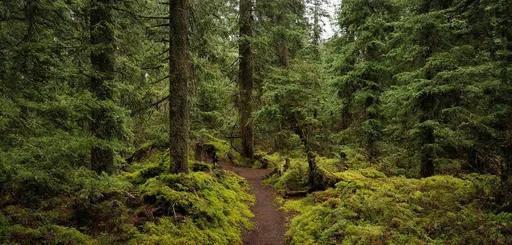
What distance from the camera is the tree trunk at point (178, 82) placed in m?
10.0

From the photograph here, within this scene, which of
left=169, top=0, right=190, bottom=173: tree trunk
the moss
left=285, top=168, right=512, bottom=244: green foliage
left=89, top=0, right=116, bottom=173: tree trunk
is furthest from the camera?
left=169, top=0, right=190, bottom=173: tree trunk

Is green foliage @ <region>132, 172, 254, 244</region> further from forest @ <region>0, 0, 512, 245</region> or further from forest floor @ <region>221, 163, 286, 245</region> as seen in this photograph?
forest floor @ <region>221, 163, 286, 245</region>

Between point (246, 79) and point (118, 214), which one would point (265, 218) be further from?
point (246, 79)

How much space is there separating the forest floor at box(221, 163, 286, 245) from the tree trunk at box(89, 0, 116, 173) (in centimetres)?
507

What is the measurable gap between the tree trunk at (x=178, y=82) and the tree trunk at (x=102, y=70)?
1853mm

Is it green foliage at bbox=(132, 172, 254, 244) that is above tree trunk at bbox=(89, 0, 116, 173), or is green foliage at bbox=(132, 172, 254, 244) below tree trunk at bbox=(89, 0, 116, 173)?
below

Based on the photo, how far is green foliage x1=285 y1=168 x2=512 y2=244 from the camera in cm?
723

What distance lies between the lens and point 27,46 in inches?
Answer: 269

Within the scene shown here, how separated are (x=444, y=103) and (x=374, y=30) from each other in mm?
5972

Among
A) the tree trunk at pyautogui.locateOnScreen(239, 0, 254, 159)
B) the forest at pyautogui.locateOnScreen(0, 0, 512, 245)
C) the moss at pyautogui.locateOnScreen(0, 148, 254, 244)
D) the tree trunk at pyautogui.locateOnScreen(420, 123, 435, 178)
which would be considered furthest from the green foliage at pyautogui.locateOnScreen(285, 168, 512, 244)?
the tree trunk at pyautogui.locateOnScreen(239, 0, 254, 159)

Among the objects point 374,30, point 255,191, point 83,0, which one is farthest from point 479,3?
point 83,0

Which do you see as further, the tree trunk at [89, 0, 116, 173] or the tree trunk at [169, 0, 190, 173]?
the tree trunk at [169, 0, 190, 173]

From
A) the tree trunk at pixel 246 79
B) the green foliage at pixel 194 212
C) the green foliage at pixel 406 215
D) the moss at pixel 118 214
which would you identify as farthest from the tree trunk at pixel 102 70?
the tree trunk at pixel 246 79

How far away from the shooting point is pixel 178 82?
10086mm
